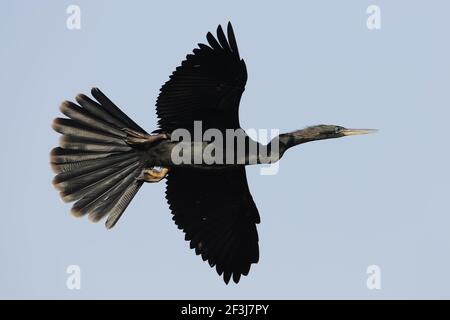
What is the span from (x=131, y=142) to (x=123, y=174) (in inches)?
18.3

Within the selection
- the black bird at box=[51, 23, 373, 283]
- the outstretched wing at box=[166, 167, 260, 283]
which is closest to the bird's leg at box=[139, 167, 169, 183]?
the black bird at box=[51, 23, 373, 283]

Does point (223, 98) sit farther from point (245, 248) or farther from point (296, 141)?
point (245, 248)

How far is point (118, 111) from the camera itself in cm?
1447

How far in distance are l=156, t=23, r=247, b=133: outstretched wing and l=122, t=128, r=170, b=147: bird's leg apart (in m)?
0.11

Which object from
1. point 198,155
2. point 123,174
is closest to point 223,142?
point 198,155

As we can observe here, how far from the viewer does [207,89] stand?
46.2ft

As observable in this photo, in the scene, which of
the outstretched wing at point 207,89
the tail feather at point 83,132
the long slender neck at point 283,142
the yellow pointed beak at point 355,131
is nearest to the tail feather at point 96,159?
the tail feather at point 83,132

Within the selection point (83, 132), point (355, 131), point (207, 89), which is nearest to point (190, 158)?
point (207, 89)

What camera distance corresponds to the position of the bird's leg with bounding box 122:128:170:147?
14234mm

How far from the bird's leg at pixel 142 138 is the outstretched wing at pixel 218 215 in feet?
1.80

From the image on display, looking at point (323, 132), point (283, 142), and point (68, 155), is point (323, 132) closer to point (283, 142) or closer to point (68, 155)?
point (283, 142)

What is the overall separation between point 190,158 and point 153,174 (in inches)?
18.6

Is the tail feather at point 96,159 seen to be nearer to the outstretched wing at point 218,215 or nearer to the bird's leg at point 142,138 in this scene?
the bird's leg at point 142,138
